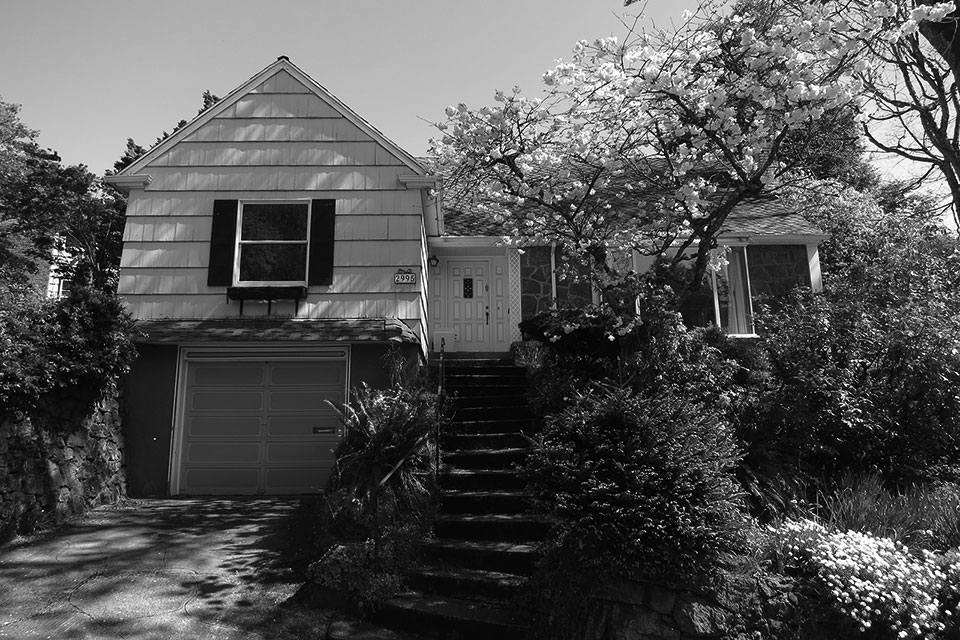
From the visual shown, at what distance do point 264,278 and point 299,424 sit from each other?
2.31 meters

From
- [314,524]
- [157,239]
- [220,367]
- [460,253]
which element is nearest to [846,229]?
[460,253]

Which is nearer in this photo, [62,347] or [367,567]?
[367,567]

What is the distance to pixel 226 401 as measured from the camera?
9594mm

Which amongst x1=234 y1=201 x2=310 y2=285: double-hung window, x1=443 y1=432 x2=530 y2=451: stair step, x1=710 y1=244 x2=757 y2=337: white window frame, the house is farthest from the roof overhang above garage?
x1=710 y1=244 x2=757 y2=337: white window frame

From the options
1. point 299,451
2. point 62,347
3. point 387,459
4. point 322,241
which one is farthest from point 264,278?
point 387,459

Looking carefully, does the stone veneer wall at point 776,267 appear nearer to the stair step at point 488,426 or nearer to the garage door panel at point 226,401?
the stair step at point 488,426

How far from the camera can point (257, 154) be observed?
979 centimetres

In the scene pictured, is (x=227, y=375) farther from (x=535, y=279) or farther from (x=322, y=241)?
(x=535, y=279)

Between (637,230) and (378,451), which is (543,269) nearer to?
(637,230)

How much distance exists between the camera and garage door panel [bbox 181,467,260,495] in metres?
9.30

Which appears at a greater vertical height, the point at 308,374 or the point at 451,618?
the point at 308,374

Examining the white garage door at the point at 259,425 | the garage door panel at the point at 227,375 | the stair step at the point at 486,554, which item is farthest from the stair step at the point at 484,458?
the garage door panel at the point at 227,375

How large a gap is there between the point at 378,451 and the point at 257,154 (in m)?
5.86

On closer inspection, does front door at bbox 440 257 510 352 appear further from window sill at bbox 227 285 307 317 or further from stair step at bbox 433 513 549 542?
stair step at bbox 433 513 549 542
